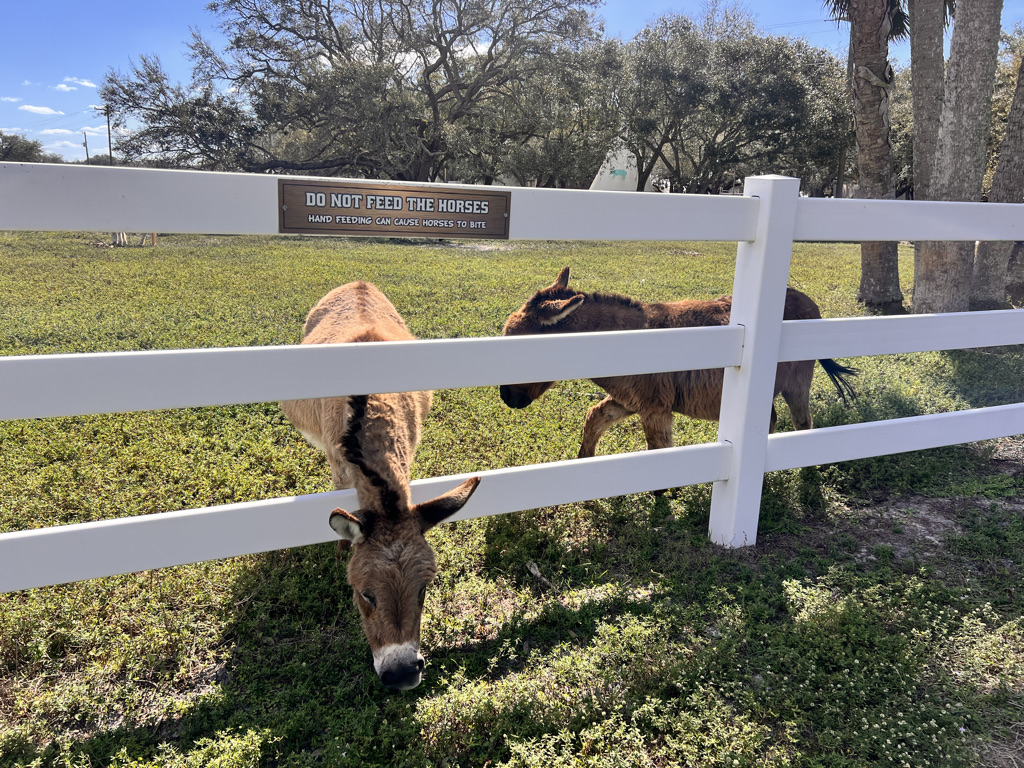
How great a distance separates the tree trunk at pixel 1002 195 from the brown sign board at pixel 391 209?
11.2 meters

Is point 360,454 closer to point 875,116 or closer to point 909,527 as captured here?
point 909,527

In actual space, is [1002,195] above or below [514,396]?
above

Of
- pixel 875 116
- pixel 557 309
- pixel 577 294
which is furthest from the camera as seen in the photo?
pixel 875 116

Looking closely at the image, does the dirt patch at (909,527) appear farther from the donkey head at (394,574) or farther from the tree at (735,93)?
the tree at (735,93)

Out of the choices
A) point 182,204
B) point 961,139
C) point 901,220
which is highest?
point 961,139

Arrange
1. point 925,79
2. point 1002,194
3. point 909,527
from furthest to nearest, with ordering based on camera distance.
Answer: point 1002,194, point 925,79, point 909,527

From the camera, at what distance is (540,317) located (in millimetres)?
4953

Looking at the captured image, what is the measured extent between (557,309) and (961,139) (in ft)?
25.6

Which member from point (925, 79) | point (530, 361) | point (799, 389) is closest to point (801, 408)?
point (799, 389)

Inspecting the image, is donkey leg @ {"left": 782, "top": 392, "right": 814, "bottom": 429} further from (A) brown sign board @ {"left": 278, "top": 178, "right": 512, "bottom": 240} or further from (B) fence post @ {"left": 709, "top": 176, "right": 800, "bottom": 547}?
(A) brown sign board @ {"left": 278, "top": 178, "right": 512, "bottom": 240}

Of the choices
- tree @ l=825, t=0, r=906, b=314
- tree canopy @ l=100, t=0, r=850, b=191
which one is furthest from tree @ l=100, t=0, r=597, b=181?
tree @ l=825, t=0, r=906, b=314

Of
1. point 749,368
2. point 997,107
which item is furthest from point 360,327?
point 997,107

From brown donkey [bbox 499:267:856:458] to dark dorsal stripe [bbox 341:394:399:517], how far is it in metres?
1.89

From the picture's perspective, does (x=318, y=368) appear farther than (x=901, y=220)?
No
